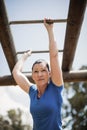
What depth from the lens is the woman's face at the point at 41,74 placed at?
11.0ft

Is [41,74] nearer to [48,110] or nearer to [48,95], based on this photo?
[48,95]

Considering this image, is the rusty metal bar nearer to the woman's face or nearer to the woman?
the woman

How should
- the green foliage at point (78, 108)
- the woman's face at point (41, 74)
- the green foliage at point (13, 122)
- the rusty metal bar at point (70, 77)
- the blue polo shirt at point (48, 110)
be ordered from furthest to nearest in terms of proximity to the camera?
the green foliage at point (13, 122) → the green foliage at point (78, 108) → the rusty metal bar at point (70, 77) → the woman's face at point (41, 74) → the blue polo shirt at point (48, 110)

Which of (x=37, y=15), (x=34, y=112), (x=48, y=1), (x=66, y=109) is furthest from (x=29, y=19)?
(x=66, y=109)

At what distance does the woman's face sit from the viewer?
3340mm

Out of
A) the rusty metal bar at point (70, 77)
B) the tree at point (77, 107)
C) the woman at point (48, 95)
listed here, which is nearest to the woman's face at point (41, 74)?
the woman at point (48, 95)

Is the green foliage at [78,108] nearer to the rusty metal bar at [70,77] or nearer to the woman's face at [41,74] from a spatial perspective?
the rusty metal bar at [70,77]

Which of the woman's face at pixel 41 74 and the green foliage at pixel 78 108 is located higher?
the woman's face at pixel 41 74

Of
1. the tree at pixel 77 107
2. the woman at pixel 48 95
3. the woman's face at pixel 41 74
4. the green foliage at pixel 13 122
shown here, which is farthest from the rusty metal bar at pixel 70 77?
the green foliage at pixel 13 122

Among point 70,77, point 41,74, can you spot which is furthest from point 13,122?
point 41,74

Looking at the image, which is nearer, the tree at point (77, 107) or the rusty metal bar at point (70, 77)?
the rusty metal bar at point (70, 77)

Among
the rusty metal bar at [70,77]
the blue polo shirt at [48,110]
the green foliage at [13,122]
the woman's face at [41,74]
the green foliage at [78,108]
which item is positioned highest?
the woman's face at [41,74]

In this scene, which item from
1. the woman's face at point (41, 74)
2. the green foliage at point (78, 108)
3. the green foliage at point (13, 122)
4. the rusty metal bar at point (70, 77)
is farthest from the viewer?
the green foliage at point (13, 122)

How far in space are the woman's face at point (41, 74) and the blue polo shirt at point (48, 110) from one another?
5.2 inches
